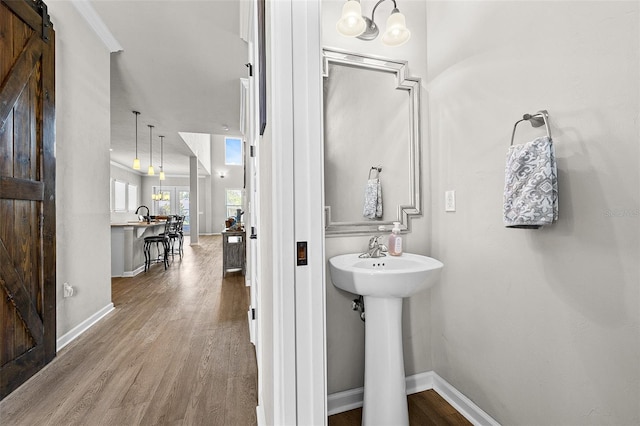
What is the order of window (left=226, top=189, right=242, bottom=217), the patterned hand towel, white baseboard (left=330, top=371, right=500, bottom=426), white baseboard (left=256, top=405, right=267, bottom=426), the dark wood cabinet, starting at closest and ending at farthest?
the patterned hand towel, white baseboard (left=256, top=405, right=267, bottom=426), white baseboard (left=330, top=371, right=500, bottom=426), the dark wood cabinet, window (left=226, top=189, right=242, bottom=217)

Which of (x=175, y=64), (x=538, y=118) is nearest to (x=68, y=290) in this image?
(x=175, y=64)

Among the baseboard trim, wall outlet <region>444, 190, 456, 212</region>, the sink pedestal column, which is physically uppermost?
wall outlet <region>444, 190, 456, 212</region>

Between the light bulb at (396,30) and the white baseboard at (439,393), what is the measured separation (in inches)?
72.9

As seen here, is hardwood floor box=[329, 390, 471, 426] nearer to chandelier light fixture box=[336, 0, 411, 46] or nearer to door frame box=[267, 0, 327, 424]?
door frame box=[267, 0, 327, 424]

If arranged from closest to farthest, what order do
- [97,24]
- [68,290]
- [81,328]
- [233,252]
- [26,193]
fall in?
[26,193] < [68,290] < [81,328] < [97,24] < [233,252]

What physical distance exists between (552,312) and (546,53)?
1003mm

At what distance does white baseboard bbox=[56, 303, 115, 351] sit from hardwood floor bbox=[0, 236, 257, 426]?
0.16 feet

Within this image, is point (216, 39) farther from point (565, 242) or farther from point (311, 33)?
point (565, 242)

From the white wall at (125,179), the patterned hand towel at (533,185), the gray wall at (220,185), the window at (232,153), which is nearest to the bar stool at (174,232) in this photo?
the white wall at (125,179)

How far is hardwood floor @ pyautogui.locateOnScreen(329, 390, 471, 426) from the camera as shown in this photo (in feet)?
4.81

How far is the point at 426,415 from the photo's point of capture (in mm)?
1511

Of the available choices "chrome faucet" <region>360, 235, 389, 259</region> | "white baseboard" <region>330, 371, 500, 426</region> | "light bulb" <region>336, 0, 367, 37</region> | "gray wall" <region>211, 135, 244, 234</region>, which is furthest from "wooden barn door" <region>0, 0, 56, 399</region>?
"gray wall" <region>211, 135, 244, 234</region>

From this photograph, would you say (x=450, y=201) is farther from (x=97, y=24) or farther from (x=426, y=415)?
(x=97, y=24)

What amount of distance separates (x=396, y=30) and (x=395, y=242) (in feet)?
3.55
